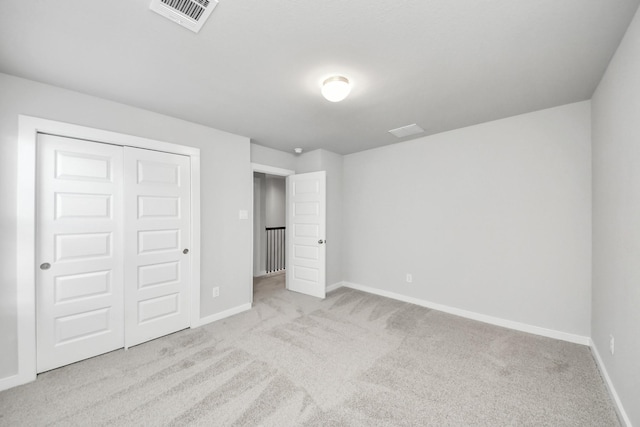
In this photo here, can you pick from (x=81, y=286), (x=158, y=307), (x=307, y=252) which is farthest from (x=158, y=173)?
(x=307, y=252)

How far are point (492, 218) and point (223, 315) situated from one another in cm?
373

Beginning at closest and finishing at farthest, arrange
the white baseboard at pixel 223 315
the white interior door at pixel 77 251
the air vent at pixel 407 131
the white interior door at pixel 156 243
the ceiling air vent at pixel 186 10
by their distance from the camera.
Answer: the ceiling air vent at pixel 186 10 → the white interior door at pixel 77 251 → the white interior door at pixel 156 243 → the white baseboard at pixel 223 315 → the air vent at pixel 407 131

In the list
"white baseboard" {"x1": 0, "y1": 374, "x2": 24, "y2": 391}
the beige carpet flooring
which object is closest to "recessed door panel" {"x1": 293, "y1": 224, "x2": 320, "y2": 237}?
the beige carpet flooring

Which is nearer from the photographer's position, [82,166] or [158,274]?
[82,166]

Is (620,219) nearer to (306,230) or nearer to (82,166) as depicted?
(306,230)

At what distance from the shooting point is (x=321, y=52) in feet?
5.70

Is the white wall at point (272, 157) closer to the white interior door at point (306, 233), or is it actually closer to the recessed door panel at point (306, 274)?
the white interior door at point (306, 233)

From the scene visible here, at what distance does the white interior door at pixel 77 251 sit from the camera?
2.14m

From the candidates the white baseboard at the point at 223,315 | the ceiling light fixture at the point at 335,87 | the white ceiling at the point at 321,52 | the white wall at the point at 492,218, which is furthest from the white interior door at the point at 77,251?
the white wall at the point at 492,218

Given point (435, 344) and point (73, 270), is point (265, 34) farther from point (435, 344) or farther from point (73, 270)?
point (435, 344)

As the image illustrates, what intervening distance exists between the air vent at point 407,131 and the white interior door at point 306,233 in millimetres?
1235

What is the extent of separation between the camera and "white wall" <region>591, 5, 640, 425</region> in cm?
146

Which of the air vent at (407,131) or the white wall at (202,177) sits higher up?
the air vent at (407,131)

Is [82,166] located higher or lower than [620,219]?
higher
